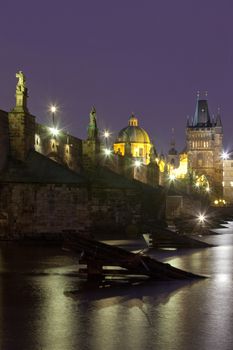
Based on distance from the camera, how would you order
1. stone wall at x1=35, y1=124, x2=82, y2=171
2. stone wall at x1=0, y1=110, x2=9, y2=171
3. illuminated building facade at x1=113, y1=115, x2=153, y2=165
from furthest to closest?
1. illuminated building facade at x1=113, y1=115, x2=153, y2=165
2. stone wall at x1=35, y1=124, x2=82, y2=171
3. stone wall at x1=0, y1=110, x2=9, y2=171

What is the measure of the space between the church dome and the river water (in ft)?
322

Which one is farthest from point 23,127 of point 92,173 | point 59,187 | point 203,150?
point 203,150

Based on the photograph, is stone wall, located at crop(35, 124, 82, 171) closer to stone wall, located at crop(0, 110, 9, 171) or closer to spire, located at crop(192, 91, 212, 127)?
stone wall, located at crop(0, 110, 9, 171)

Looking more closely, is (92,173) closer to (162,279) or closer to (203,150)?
(162,279)

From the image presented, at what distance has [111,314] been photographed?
11.2 m

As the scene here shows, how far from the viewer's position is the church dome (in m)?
116

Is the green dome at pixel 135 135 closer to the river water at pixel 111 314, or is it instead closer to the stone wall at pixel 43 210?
the stone wall at pixel 43 210

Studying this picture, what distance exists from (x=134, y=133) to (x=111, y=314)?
10638cm

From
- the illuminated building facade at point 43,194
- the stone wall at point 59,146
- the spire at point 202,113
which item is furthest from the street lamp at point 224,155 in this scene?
the illuminated building facade at point 43,194

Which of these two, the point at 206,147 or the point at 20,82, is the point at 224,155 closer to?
the point at 206,147

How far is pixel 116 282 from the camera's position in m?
15.8

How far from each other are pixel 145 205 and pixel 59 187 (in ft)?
79.8

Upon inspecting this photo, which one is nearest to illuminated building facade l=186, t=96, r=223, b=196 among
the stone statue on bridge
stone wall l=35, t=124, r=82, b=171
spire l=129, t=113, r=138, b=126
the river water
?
spire l=129, t=113, r=138, b=126

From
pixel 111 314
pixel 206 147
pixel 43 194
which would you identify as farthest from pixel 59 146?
pixel 206 147
